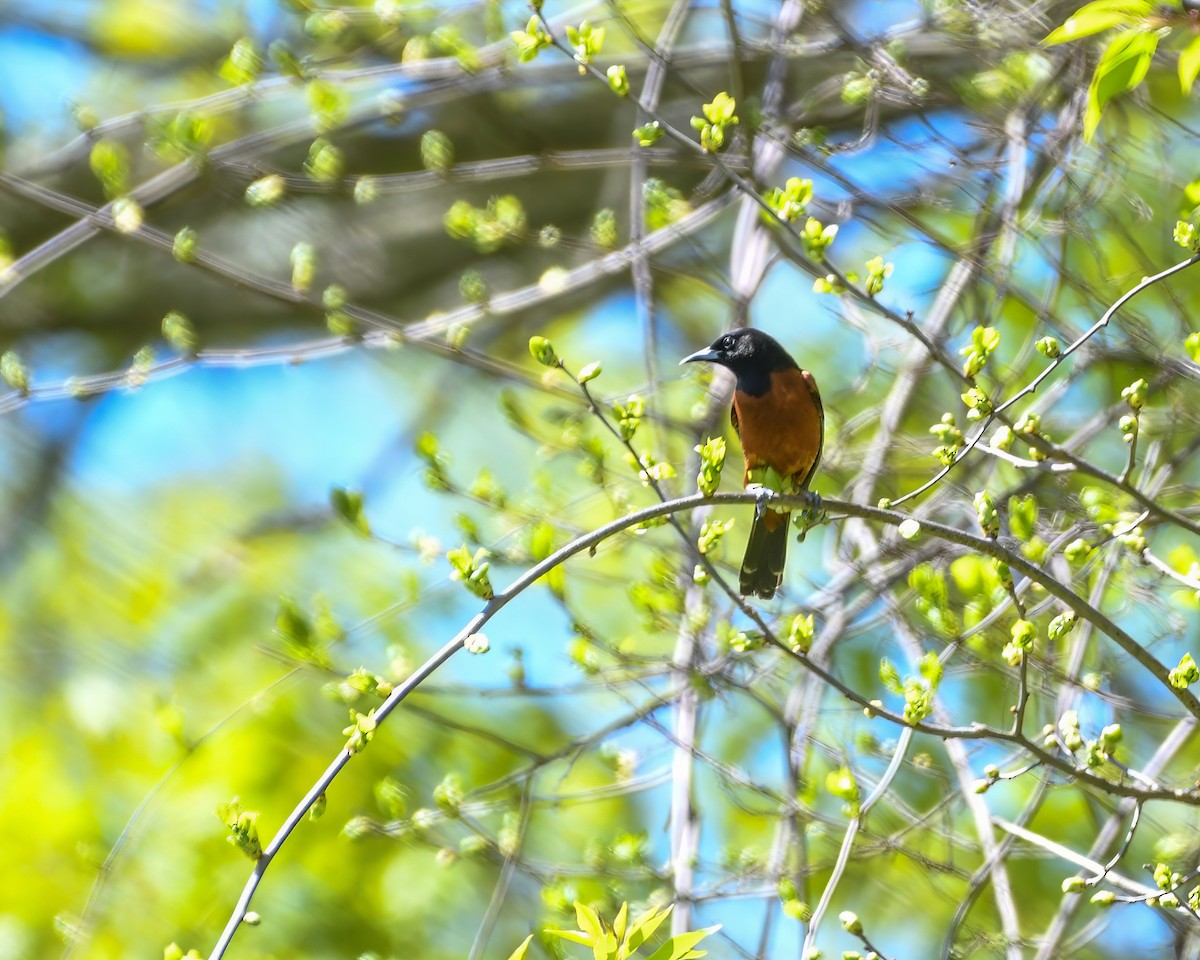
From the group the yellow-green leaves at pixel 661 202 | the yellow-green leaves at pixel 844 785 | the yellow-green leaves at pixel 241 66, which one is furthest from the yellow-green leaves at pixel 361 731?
the yellow-green leaves at pixel 241 66

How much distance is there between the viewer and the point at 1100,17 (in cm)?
179

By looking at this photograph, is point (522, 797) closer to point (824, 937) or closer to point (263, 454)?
point (824, 937)

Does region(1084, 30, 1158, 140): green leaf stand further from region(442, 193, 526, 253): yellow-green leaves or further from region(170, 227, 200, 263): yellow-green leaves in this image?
region(170, 227, 200, 263): yellow-green leaves

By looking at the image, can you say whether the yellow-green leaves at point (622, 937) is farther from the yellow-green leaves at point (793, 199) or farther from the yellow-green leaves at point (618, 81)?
the yellow-green leaves at point (618, 81)

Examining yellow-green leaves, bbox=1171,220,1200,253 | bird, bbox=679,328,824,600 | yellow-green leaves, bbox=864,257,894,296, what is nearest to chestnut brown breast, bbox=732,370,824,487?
bird, bbox=679,328,824,600

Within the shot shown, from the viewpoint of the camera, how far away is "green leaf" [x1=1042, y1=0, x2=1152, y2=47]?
174cm

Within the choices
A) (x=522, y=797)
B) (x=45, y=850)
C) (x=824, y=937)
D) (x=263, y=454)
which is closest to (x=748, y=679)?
(x=522, y=797)

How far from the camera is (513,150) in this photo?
5.73 m

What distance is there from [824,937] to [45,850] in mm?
2727

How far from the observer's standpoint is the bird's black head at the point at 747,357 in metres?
4.37

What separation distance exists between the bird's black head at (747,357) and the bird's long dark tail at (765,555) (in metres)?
0.44

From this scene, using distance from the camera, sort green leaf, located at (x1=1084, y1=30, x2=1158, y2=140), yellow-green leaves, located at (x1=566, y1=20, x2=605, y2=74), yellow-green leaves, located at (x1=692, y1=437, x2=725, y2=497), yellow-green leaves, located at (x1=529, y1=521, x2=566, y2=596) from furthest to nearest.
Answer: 1. yellow-green leaves, located at (x1=529, y1=521, x2=566, y2=596)
2. yellow-green leaves, located at (x1=566, y1=20, x2=605, y2=74)
3. yellow-green leaves, located at (x1=692, y1=437, x2=725, y2=497)
4. green leaf, located at (x1=1084, y1=30, x2=1158, y2=140)

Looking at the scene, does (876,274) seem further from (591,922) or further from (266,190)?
(266,190)

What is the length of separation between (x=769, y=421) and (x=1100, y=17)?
8.53 ft
